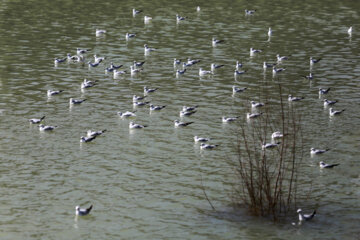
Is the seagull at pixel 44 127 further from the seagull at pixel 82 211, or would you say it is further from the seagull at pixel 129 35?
the seagull at pixel 129 35

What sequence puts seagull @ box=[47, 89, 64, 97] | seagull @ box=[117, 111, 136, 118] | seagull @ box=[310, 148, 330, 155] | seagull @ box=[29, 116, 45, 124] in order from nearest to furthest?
seagull @ box=[310, 148, 330, 155] < seagull @ box=[29, 116, 45, 124] < seagull @ box=[117, 111, 136, 118] < seagull @ box=[47, 89, 64, 97]

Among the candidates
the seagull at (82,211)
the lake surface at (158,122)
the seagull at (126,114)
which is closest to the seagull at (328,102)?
the lake surface at (158,122)

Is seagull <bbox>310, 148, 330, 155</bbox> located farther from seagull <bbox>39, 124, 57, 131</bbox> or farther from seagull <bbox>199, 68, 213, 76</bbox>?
seagull <bbox>199, 68, 213, 76</bbox>

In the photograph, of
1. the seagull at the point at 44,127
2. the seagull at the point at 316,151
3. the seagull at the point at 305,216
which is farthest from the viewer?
the seagull at the point at 44,127

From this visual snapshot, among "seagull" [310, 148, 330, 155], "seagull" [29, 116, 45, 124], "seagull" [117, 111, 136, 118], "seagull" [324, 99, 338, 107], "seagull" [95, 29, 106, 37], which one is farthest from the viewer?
"seagull" [95, 29, 106, 37]

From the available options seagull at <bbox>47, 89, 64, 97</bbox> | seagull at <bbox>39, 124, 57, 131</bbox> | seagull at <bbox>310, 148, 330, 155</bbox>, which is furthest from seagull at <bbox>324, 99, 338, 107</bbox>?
seagull at <bbox>47, 89, 64, 97</bbox>

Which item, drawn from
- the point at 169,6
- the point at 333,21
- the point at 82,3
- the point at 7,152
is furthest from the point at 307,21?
the point at 7,152

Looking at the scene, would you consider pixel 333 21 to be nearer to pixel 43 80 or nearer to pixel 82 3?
pixel 82 3

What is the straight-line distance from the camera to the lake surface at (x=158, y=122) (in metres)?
26.5

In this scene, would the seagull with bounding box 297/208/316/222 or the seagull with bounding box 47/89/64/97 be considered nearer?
the seagull with bounding box 297/208/316/222

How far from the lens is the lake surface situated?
2648cm

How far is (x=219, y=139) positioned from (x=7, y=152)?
36.0 feet

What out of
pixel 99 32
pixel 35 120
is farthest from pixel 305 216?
pixel 99 32

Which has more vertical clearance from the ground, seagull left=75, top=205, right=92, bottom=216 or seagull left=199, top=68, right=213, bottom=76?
seagull left=199, top=68, right=213, bottom=76
